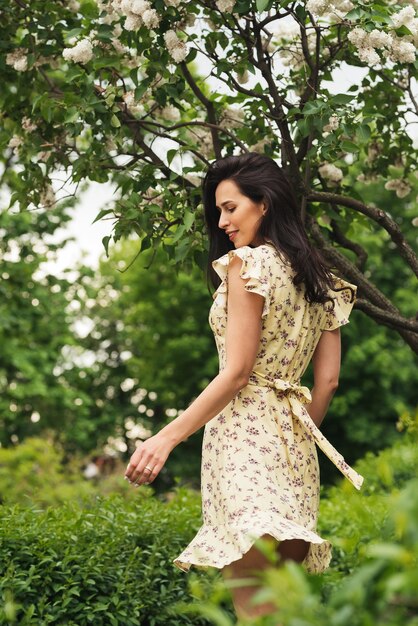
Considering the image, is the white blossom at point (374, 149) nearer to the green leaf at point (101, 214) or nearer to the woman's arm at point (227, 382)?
the green leaf at point (101, 214)

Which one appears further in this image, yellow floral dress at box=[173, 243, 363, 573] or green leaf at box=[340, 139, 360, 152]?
green leaf at box=[340, 139, 360, 152]

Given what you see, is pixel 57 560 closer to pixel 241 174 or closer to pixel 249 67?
pixel 241 174

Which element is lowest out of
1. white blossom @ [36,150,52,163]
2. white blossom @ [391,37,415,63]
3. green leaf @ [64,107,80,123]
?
white blossom @ [36,150,52,163]

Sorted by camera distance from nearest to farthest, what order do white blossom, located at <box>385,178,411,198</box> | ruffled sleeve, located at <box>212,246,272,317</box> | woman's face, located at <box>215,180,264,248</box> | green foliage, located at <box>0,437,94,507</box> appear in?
ruffled sleeve, located at <box>212,246,272,317</box> < woman's face, located at <box>215,180,264,248</box> < white blossom, located at <box>385,178,411,198</box> < green foliage, located at <box>0,437,94,507</box>

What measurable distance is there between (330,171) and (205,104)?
710 mm

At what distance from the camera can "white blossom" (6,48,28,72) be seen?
4.63m

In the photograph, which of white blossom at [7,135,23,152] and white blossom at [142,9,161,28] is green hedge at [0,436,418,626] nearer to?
white blossom at [7,135,23,152]

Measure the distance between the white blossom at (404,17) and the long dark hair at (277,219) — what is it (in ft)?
3.10

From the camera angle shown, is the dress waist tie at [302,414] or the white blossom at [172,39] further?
the white blossom at [172,39]

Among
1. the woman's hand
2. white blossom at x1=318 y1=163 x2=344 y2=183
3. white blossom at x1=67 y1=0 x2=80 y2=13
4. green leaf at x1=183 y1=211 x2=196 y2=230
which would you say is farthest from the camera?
white blossom at x1=67 y1=0 x2=80 y2=13

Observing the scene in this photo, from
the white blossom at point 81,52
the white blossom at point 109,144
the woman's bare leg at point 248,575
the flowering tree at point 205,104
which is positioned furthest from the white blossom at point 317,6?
the woman's bare leg at point 248,575

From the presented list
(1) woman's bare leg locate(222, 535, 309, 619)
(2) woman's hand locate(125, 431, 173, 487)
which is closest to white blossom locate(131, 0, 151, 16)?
(2) woman's hand locate(125, 431, 173, 487)

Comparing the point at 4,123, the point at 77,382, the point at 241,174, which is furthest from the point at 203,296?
the point at 241,174

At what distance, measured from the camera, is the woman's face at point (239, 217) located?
3193 mm
